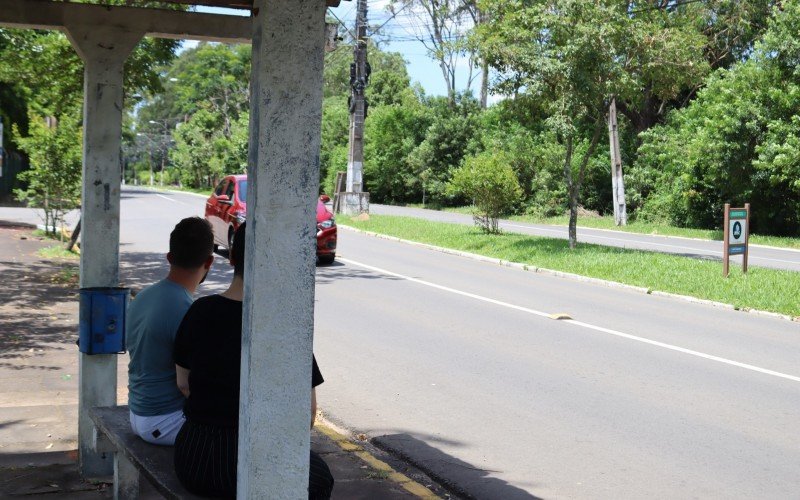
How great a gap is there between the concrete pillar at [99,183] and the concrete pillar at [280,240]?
259cm

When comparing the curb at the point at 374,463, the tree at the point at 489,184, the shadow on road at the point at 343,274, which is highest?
the tree at the point at 489,184

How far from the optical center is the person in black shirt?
3.90m

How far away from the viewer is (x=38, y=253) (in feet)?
61.4

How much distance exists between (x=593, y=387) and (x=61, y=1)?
5616mm

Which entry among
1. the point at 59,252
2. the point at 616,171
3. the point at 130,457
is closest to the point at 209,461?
the point at 130,457

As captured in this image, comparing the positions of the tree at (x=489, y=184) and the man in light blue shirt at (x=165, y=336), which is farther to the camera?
the tree at (x=489, y=184)

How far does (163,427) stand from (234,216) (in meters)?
14.2

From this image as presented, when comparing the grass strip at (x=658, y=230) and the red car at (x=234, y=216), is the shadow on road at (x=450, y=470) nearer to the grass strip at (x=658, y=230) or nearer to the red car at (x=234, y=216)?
the red car at (x=234, y=216)

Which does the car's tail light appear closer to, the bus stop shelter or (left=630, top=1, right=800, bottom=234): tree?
the bus stop shelter

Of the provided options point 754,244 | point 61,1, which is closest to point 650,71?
point 754,244

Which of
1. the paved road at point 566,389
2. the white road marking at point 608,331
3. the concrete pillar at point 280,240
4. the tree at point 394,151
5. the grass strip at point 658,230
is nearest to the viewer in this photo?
the concrete pillar at point 280,240

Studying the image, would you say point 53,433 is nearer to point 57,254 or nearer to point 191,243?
point 191,243

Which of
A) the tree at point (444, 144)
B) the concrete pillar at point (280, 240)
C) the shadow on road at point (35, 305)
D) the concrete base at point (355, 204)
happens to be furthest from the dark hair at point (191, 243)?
the tree at point (444, 144)

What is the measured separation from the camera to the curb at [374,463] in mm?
5727
